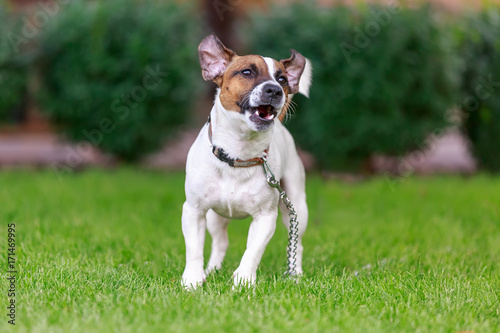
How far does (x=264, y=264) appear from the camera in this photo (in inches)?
193

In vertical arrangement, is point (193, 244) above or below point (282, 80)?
below

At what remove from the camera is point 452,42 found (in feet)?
31.2

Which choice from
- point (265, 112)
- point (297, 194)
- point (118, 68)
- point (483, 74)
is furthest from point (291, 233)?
point (483, 74)

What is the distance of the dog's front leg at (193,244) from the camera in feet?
13.1

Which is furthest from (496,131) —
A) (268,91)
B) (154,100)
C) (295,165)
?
(268,91)

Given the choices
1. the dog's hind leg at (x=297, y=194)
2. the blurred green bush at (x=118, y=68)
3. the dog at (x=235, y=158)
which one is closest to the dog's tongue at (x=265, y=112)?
the dog at (x=235, y=158)

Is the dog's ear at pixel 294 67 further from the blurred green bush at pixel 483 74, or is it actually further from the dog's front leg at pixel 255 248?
the blurred green bush at pixel 483 74

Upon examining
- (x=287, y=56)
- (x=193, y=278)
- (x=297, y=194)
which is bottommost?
(x=193, y=278)

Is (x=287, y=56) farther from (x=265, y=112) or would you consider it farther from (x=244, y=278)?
(x=244, y=278)

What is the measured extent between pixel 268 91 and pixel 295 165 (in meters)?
0.99

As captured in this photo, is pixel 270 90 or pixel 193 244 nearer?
pixel 270 90

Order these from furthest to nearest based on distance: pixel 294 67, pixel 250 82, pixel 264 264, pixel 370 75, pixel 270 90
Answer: pixel 370 75 < pixel 264 264 < pixel 294 67 < pixel 250 82 < pixel 270 90

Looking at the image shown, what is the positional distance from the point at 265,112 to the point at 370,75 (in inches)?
220

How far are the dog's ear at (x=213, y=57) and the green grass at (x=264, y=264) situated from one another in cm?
128
